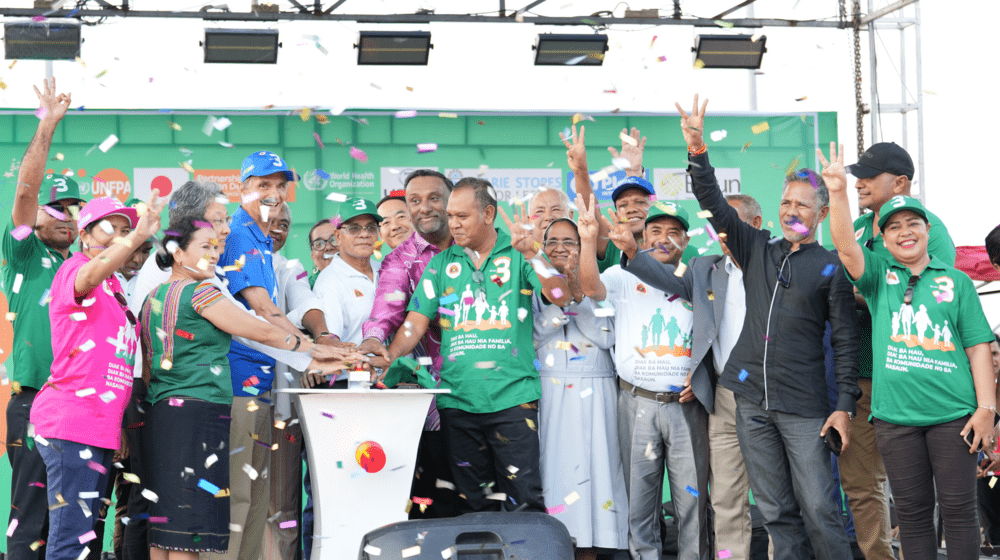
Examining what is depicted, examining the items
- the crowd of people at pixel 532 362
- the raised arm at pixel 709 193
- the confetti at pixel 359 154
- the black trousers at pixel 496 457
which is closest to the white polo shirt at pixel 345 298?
the crowd of people at pixel 532 362

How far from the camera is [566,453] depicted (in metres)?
4.22

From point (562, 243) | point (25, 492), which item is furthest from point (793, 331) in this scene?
point (25, 492)

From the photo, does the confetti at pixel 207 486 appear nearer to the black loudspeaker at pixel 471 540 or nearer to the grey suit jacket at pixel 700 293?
the black loudspeaker at pixel 471 540

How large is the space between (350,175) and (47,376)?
348 cm

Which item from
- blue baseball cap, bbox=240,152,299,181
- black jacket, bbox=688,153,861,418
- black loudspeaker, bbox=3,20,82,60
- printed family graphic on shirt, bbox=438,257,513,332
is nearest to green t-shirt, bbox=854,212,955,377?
black jacket, bbox=688,153,861,418

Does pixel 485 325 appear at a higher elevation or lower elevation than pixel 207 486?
higher

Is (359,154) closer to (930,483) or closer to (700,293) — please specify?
(700,293)

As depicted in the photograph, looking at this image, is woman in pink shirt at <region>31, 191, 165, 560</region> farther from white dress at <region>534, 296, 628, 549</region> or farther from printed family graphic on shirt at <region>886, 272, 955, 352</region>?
printed family graphic on shirt at <region>886, 272, 955, 352</region>

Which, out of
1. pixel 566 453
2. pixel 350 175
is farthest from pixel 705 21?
pixel 566 453

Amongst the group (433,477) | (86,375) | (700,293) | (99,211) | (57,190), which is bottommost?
(433,477)

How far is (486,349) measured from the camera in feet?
12.9

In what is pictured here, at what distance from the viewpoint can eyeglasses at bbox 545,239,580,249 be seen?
420cm

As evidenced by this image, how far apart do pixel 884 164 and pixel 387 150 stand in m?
3.96

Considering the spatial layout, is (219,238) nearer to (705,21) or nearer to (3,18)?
(3,18)
